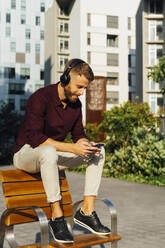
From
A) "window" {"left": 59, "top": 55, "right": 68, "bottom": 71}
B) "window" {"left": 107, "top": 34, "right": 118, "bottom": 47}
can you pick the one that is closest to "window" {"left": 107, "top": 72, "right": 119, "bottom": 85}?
"window" {"left": 107, "top": 34, "right": 118, "bottom": 47}

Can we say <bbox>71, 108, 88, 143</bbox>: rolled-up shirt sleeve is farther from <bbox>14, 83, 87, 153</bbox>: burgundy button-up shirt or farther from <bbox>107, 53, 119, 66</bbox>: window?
<bbox>107, 53, 119, 66</bbox>: window

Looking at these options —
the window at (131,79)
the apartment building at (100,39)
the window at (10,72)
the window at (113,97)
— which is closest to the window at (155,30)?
the apartment building at (100,39)

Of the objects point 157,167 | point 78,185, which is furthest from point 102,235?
point 157,167

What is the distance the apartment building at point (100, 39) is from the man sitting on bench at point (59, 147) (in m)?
52.6

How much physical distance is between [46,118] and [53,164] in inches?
23.1

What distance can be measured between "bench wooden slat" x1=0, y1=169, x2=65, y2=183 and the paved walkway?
1642mm

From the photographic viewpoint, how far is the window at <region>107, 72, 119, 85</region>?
61.1 m

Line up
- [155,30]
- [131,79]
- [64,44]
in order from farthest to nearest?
[131,79] < [64,44] < [155,30]

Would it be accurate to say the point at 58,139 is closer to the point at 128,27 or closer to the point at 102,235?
the point at 102,235

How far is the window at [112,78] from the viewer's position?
200 ft

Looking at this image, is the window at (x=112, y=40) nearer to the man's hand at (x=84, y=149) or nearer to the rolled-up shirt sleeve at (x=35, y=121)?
the rolled-up shirt sleeve at (x=35, y=121)

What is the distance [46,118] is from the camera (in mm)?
3812

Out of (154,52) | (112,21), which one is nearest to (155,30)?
(154,52)

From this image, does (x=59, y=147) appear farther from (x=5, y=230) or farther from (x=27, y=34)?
(x=27, y=34)
